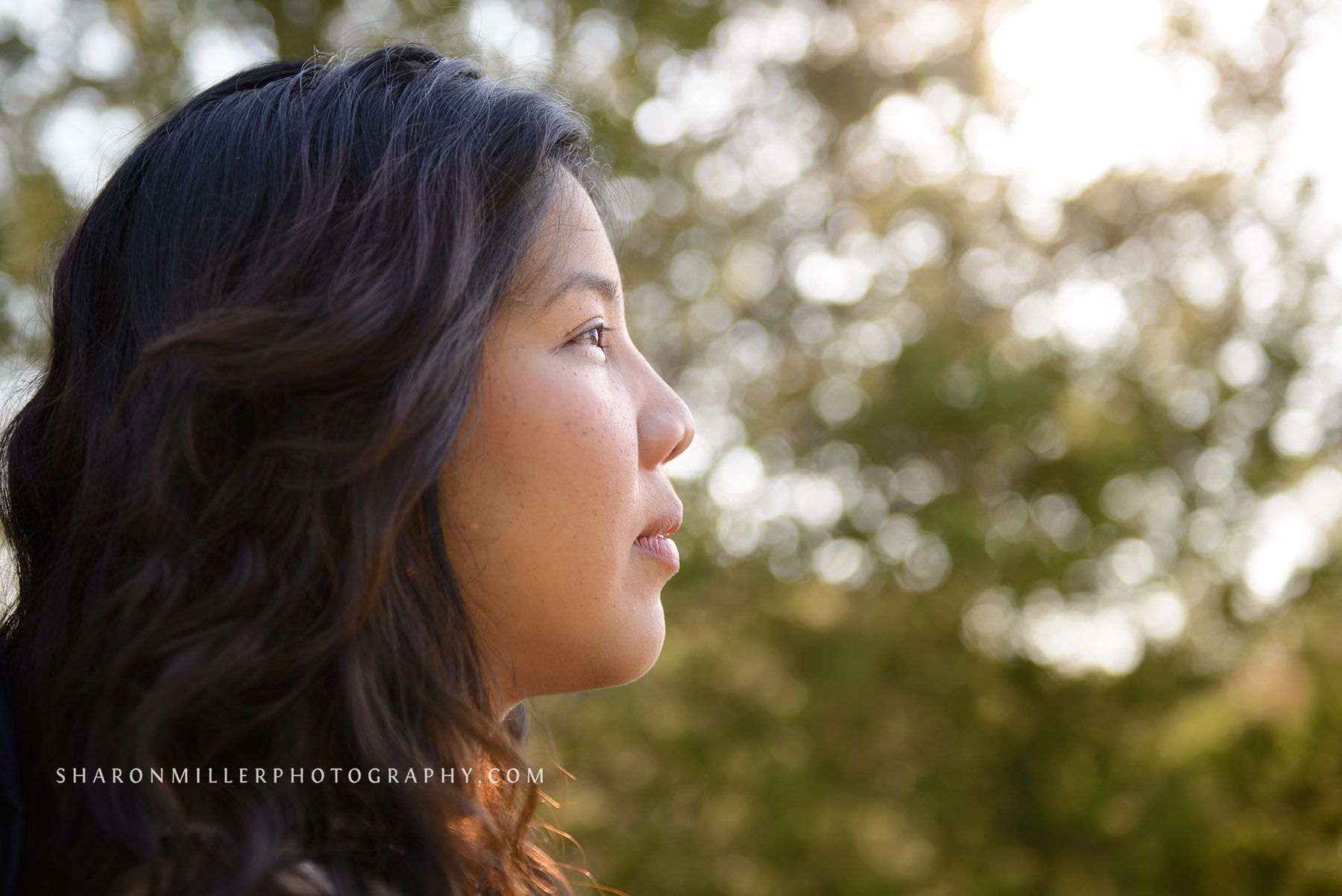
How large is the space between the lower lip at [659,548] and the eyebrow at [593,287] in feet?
1.18

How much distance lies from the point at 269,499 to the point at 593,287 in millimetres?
548

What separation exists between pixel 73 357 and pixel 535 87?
0.86 m

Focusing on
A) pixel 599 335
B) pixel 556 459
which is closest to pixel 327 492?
pixel 556 459

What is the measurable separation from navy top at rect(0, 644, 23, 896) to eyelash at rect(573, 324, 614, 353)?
0.86 metres

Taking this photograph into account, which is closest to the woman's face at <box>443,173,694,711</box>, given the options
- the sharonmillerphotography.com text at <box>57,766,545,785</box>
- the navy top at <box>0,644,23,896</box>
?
the sharonmillerphotography.com text at <box>57,766,545,785</box>

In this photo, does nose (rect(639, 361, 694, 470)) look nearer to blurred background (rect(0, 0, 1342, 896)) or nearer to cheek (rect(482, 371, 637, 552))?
cheek (rect(482, 371, 637, 552))

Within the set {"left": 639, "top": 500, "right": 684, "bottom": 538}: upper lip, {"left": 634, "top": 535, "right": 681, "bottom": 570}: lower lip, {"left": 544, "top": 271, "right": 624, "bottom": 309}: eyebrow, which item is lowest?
{"left": 634, "top": 535, "right": 681, "bottom": 570}: lower lip

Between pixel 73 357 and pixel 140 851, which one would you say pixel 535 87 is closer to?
pixel 73 357

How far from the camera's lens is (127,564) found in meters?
1.27

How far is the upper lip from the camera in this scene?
5.09ft

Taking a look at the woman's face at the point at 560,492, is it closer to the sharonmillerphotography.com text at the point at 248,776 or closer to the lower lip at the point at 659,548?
the lower lip at the point at 659,548

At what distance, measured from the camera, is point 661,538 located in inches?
62.4

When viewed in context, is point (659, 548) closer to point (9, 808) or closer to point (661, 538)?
point (661, 538)

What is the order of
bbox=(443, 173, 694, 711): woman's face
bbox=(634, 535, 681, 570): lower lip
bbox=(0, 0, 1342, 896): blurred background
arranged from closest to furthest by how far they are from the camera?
bbox=(443, 173, 694, 711): woman's face, bbox=(634, 535, 681, 570): lower lip, bbox=(0, 0, 1342, 896): blurred background
